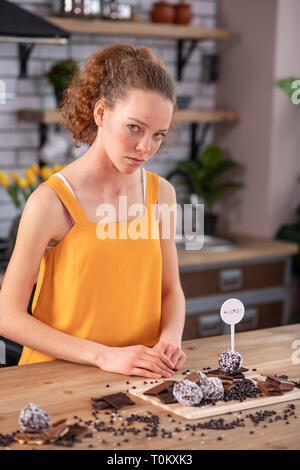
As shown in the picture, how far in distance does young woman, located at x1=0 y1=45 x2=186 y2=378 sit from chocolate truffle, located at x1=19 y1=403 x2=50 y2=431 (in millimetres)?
395

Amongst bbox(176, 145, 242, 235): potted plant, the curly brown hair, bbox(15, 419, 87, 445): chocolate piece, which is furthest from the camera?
bbox(176, 145, 242, 235): potted plant

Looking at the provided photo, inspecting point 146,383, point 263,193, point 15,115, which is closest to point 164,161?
point 263,193

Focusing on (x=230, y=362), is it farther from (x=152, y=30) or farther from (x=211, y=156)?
(x=211, y=156)

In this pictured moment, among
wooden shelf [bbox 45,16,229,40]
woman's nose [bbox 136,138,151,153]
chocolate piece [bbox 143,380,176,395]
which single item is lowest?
chocolate piece [bbox 143,380,176,395]

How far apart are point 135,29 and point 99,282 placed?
7.93ft

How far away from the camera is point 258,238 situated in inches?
174

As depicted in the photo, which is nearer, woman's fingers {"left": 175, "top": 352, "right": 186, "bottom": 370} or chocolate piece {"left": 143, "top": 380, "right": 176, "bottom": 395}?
chocolate piece {"left": 143, "top": 380, "right": 176, "bottom": 395}

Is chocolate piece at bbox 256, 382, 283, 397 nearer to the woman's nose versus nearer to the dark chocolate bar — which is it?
the dark chocolate bar

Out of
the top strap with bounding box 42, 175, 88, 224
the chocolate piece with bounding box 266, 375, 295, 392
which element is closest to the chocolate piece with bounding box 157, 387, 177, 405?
the chocolate piece with bounding box 266, 375, 295, 392

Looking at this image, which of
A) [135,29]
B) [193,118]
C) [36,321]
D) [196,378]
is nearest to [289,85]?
[193,118]

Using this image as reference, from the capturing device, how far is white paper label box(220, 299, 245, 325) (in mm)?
1766

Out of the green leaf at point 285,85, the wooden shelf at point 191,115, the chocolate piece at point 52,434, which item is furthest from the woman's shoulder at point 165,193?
the green leaf at point 285,85

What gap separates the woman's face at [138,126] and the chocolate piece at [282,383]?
2.02 feet

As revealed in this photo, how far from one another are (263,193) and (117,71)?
2601 millimetres
